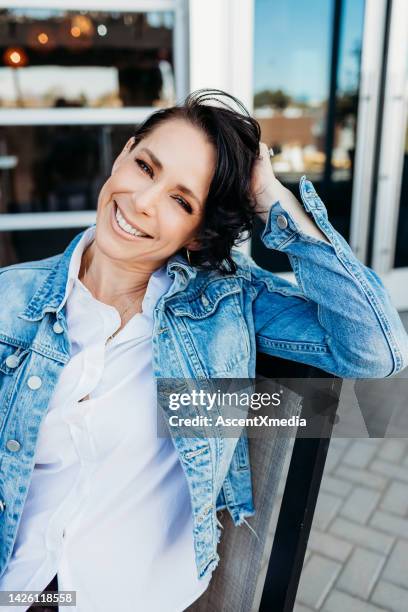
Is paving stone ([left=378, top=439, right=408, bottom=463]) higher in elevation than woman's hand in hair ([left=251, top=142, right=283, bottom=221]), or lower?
lower

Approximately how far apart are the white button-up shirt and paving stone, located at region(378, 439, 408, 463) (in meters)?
1.93

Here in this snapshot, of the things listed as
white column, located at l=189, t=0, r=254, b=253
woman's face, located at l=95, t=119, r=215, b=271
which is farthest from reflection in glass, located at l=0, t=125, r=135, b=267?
woman's face, located at l=95, t=119, r=215, b=271

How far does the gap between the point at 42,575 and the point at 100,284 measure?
69 cm

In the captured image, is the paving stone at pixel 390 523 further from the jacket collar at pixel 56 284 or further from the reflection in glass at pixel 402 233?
the reflection in glass at pixel 402 233

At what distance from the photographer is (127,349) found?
1344 mm

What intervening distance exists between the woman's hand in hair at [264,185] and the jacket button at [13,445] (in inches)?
30.7

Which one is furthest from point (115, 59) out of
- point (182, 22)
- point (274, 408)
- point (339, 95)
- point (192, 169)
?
point (274, 408)

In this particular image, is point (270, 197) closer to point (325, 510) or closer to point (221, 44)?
point (325, 510)

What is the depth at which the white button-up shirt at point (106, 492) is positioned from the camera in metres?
1.28

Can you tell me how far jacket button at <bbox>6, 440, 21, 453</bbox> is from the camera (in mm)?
1267

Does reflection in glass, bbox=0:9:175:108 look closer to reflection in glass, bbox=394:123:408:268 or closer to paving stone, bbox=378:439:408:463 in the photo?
reflection in glass, bbox=394:123:408:268

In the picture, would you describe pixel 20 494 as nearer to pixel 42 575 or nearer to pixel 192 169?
pixel 42 575

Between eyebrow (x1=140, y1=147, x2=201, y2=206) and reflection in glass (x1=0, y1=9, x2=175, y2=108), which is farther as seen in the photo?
reflection in glass (x1=0, y1=9, x2=175, y2=108)

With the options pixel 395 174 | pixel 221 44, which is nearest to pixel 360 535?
pixel 221 44
